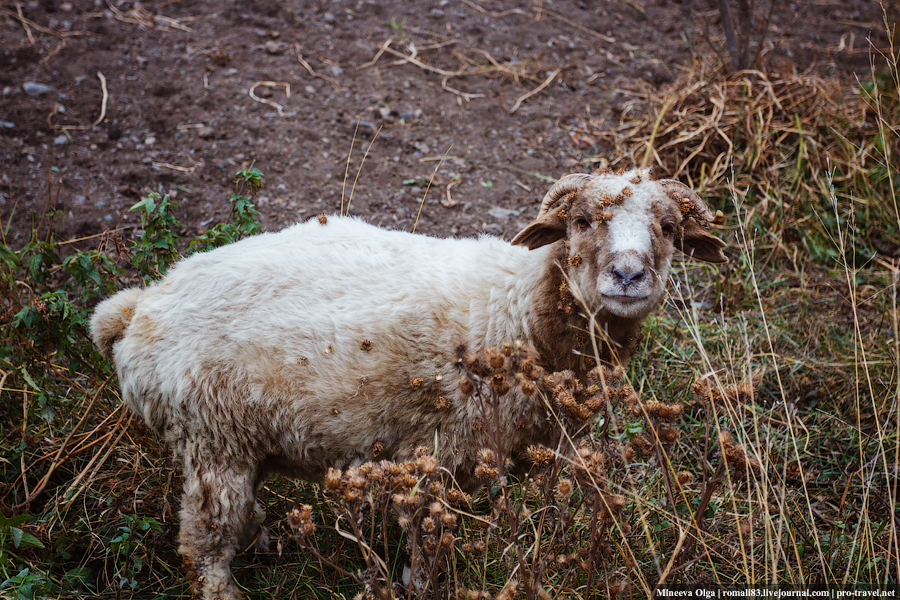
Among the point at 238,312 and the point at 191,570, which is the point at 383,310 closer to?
the point at 238,312

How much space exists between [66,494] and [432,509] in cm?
212

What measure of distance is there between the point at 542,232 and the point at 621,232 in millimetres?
382

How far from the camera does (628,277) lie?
2.29 metres

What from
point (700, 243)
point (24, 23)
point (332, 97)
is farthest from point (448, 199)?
point (24, 23)

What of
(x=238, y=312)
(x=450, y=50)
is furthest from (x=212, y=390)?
(x=450, y=50)

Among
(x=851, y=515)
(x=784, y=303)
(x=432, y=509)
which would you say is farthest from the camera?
(x=784, y=303)

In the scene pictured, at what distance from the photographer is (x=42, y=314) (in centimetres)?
285

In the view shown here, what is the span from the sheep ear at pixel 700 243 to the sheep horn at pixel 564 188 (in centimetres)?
49

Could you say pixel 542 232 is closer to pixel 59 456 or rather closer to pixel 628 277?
pixel 628 277

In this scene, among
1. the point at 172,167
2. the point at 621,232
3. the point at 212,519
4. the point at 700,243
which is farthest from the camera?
the point at 172,167

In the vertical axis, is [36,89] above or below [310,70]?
below

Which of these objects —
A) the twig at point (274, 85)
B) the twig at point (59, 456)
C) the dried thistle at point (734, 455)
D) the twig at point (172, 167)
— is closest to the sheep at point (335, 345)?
the twig at point (59, 456)

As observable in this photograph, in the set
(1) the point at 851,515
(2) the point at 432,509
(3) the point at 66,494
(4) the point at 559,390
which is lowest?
(3) the point at 66,494

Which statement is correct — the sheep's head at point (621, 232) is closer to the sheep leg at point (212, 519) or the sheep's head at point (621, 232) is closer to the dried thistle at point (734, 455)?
the dried thistle at point (734, 455)
